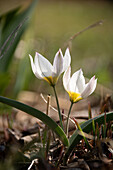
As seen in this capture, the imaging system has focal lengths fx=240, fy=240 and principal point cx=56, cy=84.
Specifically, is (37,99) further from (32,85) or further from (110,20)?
(110,20)

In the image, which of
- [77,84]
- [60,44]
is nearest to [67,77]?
[77,84]

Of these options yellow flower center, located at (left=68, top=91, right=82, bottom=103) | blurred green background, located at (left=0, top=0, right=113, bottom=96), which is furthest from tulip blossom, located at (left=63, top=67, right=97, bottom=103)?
blurred green background, located at (left=0, top=0, right=113, bottom=96)

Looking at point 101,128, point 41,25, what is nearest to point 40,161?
point 101,128

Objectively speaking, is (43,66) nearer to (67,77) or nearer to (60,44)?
(67,77)

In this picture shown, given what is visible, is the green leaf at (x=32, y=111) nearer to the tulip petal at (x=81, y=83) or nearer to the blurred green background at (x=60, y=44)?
the tulip petal at (x=81, y=83)

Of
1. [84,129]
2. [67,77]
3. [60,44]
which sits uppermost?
[60,44]

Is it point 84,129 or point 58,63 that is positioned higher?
point 58,63

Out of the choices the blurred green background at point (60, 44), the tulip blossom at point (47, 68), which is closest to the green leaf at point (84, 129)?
the tulip blossom at point (47, 68)

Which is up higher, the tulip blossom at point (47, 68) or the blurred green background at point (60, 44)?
the blurred green background at point (60, 44)
